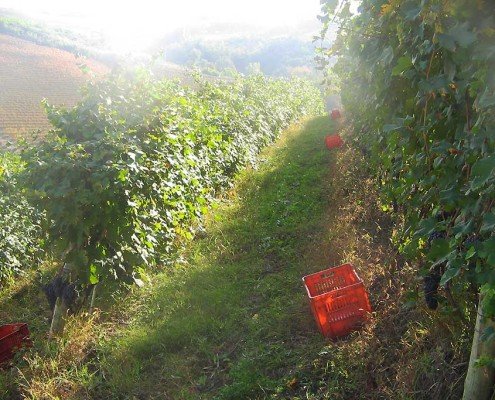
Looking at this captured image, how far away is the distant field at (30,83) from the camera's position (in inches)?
1211

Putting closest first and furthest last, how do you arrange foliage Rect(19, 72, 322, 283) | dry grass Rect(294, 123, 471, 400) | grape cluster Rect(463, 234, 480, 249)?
grape cluster Rect(463, 234, 480, 249)
dry grass Rect(294, 123, 471, 400)
foliage Rect(19, 72, 322, 283)

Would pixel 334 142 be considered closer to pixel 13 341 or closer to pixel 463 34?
pixel 13 341

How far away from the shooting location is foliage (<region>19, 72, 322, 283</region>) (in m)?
4.71

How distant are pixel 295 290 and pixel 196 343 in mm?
1223

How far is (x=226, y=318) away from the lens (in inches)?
186

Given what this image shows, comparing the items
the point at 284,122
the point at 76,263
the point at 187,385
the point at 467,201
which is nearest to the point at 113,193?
the point at 76,263

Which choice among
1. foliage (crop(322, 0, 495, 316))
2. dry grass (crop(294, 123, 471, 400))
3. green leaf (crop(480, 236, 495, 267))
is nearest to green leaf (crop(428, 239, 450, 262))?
foliage (crop(322, 0, 495, 316))

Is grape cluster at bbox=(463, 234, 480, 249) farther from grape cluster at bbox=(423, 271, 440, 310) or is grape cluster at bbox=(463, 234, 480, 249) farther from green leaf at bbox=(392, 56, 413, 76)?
grape cluster at bbox=(423, 271, 440, 310)

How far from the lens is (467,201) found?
2100mm

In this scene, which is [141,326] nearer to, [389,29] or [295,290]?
[295,290]

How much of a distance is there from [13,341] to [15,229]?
10.4 feet

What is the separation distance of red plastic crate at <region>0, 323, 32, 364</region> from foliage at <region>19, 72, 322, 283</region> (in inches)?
30.4

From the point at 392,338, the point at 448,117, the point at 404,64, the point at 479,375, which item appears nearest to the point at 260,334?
the point at 392,338

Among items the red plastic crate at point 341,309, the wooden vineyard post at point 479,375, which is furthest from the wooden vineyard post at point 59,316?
the wooden vineyard post at point 479,375
